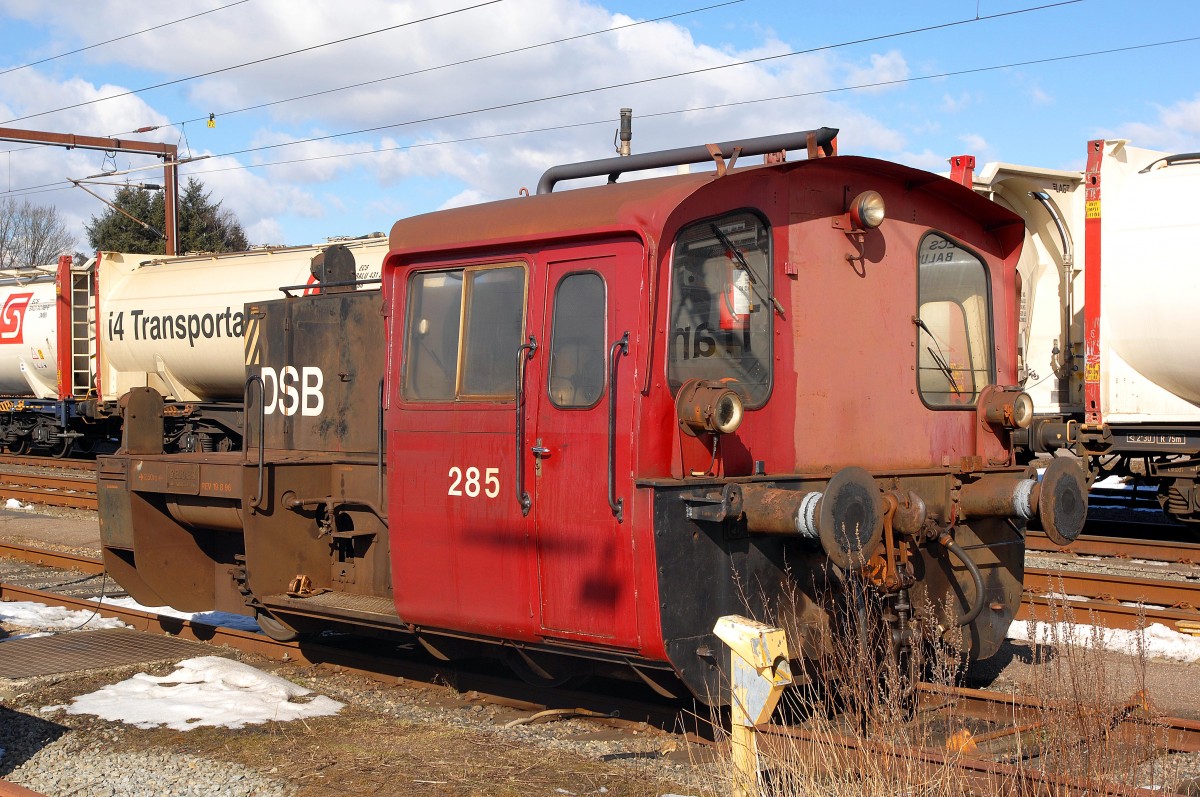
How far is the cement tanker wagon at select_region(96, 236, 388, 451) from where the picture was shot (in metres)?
18.0

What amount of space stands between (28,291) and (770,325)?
72.2ft

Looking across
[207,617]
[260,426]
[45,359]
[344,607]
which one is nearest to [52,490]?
[45,359]

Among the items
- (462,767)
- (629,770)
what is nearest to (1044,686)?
(629,770)

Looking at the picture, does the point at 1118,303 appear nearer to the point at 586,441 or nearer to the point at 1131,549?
the point at 1131,549

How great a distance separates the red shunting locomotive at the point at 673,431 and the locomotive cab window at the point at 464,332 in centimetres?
2

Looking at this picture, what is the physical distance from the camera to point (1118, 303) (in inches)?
477

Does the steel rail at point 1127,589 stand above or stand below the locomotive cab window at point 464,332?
below

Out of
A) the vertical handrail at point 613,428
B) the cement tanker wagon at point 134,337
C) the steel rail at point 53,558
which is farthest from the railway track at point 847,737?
the cement tanker wagon at point 134,337

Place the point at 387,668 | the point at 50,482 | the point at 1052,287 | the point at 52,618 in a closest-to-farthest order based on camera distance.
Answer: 1. the point at 387,668
2. the point at 52,618
3. the point at 1052,287
4. the point at 50,482

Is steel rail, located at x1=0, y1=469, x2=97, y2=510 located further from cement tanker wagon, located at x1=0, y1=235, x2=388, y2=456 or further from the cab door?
the cab door

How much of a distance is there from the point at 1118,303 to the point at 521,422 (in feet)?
28.8

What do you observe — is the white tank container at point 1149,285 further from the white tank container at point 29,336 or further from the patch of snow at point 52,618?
the white tank container at point 29,336

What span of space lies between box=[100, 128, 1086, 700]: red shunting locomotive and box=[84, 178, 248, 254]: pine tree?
44728 mm

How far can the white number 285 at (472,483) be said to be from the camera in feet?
19.1
